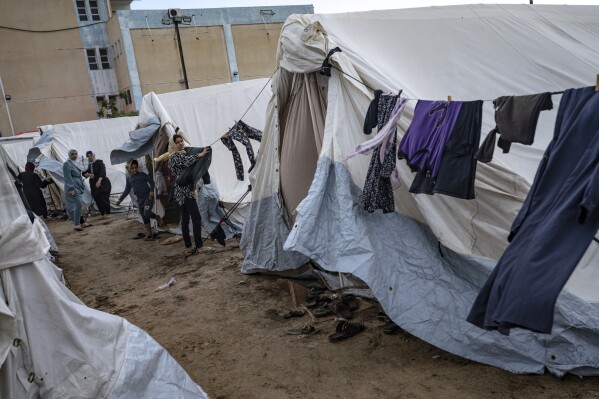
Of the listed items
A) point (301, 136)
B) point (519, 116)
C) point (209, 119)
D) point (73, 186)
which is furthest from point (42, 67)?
point (519, 116)

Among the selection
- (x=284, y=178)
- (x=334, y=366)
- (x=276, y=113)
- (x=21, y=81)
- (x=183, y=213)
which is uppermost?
(x=21, y=81)

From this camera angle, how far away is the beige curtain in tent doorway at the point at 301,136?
17.3ft

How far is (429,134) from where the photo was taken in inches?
140

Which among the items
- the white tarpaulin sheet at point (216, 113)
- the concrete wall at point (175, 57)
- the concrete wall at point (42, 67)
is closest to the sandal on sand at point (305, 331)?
the white tarpaulin sheet at point (216, 113)

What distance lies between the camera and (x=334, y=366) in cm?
370

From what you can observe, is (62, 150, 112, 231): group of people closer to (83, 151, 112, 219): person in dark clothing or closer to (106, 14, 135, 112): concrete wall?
(83, 151, 112, 219): person in dark clothing

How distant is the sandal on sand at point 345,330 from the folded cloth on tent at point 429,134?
1542mm

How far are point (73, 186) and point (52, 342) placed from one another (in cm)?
954

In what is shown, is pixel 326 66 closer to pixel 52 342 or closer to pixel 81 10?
pixel 52 342

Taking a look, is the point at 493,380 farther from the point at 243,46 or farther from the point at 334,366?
the point at 243,46

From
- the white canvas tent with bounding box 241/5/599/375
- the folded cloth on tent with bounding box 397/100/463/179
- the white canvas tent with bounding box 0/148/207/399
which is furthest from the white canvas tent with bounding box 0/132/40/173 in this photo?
the folded cloth on tent with bounding box 397/100/463/179

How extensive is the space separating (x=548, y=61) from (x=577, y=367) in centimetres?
346

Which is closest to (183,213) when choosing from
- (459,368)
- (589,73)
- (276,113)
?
(276,113)

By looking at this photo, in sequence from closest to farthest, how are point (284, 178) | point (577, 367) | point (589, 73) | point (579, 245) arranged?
point (579, 245), point (577, 367), point (589, 73), point (284, 178)
